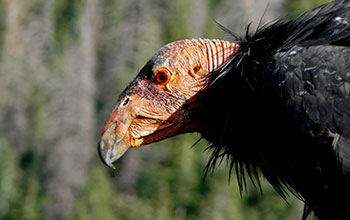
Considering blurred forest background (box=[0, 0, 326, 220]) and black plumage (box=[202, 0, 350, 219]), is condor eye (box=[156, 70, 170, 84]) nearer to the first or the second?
black plumage (box=[202, 0, 350, 219])

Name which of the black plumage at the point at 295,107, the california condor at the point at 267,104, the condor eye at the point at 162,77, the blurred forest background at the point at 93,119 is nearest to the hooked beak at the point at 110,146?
the california condor at the point at 267,104

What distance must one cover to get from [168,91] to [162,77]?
0.40ft

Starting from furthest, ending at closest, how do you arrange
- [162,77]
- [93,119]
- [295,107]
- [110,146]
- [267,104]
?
[93,119] < [162,77] < [110,146] < [267,104] < [295,107]

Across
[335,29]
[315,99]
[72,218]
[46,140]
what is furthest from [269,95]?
[46,140]

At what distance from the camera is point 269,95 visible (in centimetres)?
467

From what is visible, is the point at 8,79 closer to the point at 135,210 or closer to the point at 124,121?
the point at 135,210

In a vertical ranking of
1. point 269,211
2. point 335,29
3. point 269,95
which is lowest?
point 269,211

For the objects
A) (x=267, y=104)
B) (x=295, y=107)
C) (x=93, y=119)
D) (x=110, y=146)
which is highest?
(x=295, y=107)

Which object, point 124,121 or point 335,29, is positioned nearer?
point 335,29

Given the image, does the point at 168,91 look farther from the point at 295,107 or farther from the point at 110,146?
the point at 295,107

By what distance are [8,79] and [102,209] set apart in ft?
55.7

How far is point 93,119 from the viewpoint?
4231 centimetres

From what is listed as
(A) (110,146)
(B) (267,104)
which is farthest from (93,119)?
(B) (267,104)

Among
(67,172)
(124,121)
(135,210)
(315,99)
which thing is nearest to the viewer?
(315,99)
